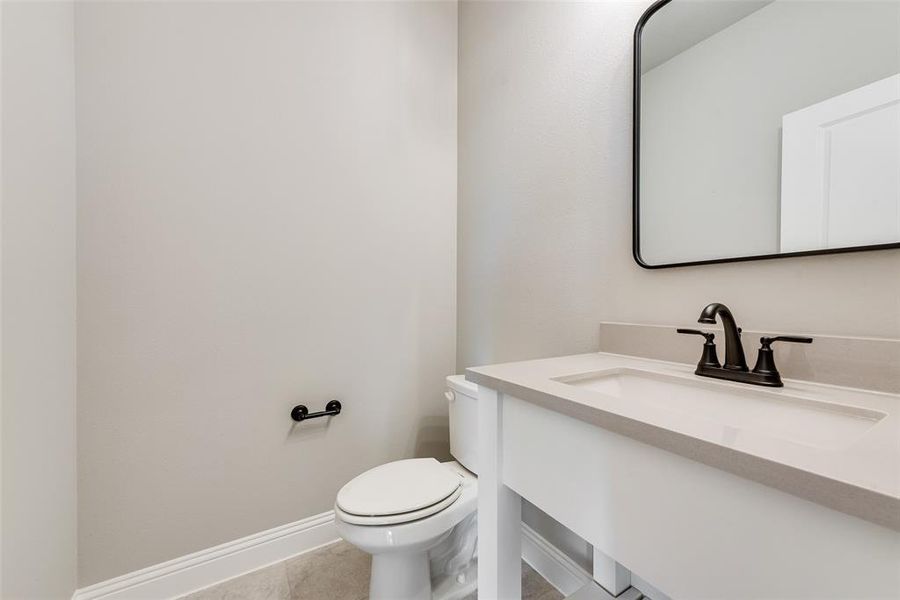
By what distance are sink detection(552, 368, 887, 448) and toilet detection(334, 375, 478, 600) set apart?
57 centimetres

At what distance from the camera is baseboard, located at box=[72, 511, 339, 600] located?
1192 mm

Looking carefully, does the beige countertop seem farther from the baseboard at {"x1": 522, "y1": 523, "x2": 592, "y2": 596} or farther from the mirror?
the baseboard at {"x1": 522, "y1": 523, "x2": 592, "y2": 596}

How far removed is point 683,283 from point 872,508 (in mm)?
731

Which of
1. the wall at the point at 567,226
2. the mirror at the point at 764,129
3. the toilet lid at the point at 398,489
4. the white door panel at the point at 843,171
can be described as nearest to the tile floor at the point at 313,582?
the toilet lid at the point at 398,489

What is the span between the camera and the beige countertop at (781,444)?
345mm

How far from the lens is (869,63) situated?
2.32 ft

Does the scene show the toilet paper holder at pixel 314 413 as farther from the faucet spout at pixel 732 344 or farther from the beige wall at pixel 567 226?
the faucet spout at pixel 732 344

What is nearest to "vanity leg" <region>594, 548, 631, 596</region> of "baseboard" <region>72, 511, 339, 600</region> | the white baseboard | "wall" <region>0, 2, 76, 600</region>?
the white baseboard

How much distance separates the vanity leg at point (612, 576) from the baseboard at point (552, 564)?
7cm

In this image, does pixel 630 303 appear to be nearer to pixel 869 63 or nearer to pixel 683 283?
pixel 683 283

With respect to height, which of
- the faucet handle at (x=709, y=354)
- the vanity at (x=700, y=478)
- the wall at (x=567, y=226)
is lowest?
the vanity at (x=700, y=478)

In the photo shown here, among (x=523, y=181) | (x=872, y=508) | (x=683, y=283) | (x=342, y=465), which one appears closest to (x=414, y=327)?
(x=342, y=465)

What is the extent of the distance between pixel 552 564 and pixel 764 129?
1.42 m

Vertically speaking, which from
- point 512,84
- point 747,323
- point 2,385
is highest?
point 512,84
